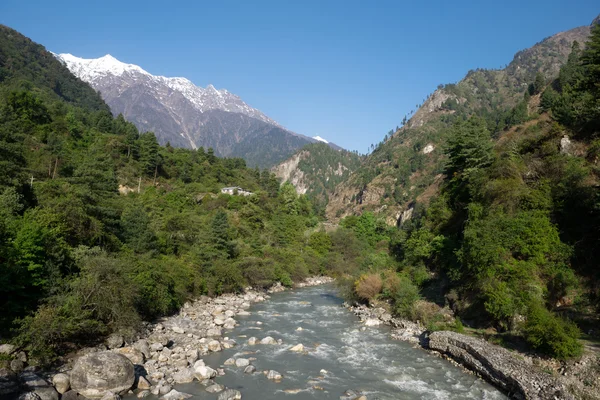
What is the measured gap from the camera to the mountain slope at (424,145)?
370ft

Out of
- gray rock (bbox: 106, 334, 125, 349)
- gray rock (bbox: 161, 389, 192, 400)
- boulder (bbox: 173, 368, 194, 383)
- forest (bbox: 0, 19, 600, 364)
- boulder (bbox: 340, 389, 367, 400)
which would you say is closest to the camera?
gray rock (bbox: 161, 389, 192, 400)

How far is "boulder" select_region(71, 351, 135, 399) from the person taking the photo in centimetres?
1338

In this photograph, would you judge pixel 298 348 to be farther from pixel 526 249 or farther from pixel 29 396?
pixel 526 249

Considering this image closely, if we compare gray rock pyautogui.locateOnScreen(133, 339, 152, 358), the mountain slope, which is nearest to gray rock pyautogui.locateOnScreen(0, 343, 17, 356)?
gray rock pyautogui.locateOnScreen(133, 339, 152, 358)

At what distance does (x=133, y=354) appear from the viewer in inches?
674

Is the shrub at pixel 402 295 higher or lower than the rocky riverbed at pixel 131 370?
higher

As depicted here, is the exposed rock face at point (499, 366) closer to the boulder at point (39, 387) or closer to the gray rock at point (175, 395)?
the gray rock at point (175, 395)

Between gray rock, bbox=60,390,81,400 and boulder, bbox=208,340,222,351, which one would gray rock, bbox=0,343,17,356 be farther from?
boulder, bbox=208,340,222,351

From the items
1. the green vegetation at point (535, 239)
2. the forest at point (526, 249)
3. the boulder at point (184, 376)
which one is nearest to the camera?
the boulder at point (184, 376)

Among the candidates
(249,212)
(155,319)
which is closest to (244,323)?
(155,319)

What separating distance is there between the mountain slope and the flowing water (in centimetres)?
7129

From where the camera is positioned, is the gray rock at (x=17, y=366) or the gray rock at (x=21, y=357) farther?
the gray rock at (x=21, y=357)

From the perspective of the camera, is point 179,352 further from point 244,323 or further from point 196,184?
point 196,184

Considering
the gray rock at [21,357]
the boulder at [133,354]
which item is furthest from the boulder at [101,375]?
the boulder at [133,354]
